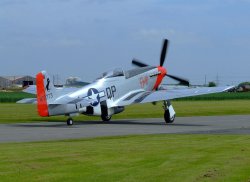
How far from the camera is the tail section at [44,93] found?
32969 mm

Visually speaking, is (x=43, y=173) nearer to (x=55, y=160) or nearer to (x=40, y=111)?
(x=55, y=160)

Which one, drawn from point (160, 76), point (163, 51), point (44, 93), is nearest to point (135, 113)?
point (163, 51)

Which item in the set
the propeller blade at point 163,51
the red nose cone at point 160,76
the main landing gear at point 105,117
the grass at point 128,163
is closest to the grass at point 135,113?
the red nose cone at point 160,76

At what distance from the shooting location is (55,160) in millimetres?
15148

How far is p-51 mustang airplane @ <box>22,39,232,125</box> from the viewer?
3309cm

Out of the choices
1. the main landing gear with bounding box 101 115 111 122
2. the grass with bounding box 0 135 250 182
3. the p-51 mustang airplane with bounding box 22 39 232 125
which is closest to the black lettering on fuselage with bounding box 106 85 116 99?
the p-51 mustang airplane with bounding box 22 39 232 125

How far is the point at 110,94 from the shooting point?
3709cm

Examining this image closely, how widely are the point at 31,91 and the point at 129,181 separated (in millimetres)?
30775

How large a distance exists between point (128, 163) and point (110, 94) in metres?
22.6

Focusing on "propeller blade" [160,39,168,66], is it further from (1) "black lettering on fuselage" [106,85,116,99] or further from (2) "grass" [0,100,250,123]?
(1) "black lettering on fuselage" [106,85,116,99]

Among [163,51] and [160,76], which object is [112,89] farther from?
[163,51]

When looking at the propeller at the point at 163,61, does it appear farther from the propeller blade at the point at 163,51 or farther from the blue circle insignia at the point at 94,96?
the blue circle insignia at the point at 94,96

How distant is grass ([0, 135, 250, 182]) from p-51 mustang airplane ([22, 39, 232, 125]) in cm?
1423

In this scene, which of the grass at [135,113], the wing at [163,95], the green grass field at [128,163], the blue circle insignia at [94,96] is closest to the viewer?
the green grass field at [128,163]
